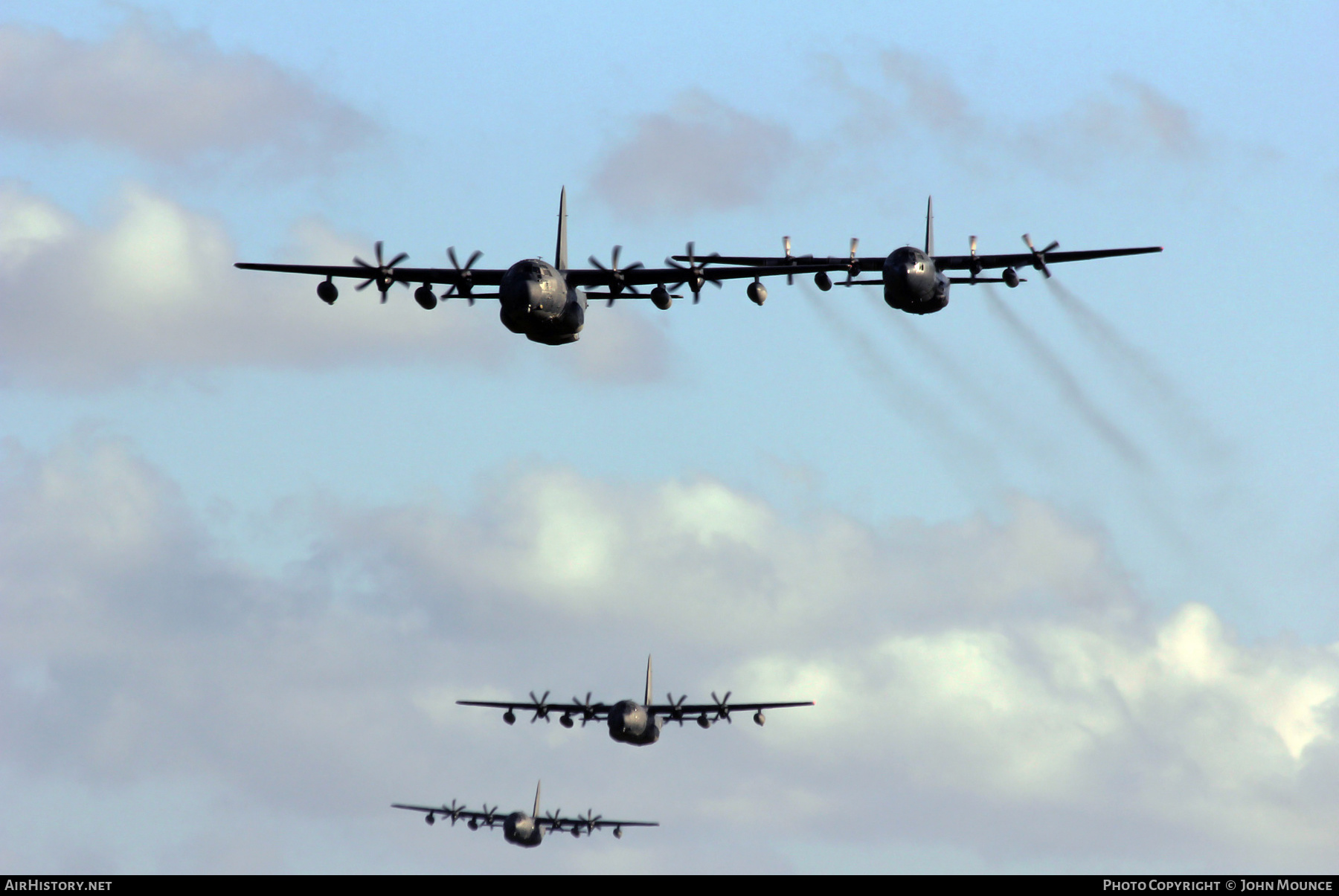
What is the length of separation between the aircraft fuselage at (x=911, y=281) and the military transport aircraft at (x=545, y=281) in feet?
13.9

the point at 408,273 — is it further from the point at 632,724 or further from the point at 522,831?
the point at 522,831

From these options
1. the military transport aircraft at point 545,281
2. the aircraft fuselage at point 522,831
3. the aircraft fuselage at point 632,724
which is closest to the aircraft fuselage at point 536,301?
the military transport aircraft at point 545,281

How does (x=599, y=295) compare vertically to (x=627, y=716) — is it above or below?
above

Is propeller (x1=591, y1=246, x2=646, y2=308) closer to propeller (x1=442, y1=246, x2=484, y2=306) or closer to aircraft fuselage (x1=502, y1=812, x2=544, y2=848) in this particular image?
propeller (x1=442, y1=246, x2=484, y2=306)

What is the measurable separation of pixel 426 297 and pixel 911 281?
23780 millimetres

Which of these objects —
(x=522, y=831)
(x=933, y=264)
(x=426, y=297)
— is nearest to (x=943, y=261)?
(x=933, y=264)

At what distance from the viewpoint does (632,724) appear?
12988cm
